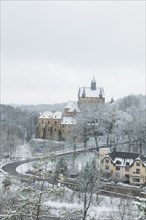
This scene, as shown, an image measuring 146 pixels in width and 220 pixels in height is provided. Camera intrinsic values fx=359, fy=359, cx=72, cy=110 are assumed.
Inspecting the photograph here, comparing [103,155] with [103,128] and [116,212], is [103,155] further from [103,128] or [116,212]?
[116,212]

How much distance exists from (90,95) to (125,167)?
34753 millimetres

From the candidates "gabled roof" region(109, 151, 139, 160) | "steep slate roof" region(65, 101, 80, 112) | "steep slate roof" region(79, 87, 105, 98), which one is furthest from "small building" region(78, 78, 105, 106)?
"gabled roof" region(109, 151, 139, 160)

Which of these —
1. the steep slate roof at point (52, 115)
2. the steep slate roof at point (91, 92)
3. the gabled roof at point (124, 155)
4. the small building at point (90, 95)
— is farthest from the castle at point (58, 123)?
the gabled roof at point (124, 155)

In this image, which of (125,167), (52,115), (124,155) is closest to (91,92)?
(52,115)

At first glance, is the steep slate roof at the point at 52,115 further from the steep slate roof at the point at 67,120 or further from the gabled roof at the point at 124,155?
the gabled roof at the point at 124,155

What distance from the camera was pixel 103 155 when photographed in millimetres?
47469

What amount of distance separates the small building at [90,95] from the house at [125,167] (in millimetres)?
30453

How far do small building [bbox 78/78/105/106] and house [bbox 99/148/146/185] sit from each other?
3045 cm

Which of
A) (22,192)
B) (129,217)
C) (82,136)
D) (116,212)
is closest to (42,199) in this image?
(22,192)

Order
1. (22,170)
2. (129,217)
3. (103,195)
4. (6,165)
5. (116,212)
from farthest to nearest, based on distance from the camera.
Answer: (6,165) < (22,170) < (103,195) < (116,212) < (129,217)

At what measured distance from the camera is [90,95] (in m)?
77.6

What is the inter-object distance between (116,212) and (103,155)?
15262mm

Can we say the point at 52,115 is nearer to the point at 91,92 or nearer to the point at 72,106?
the point at 72,106

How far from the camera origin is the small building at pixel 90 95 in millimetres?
76938
